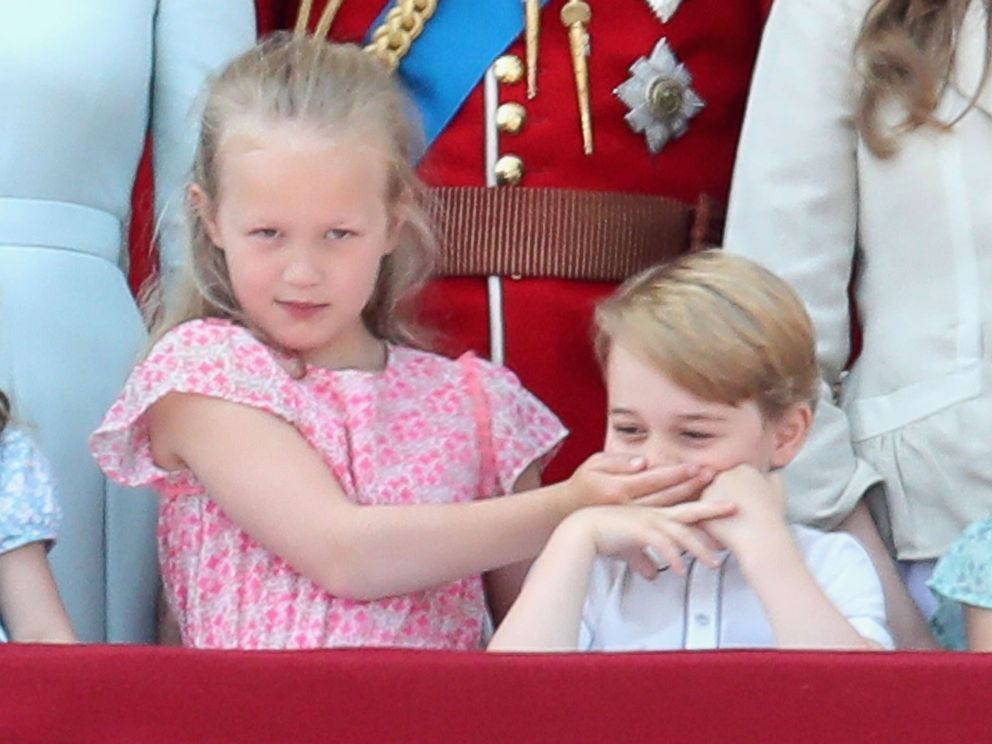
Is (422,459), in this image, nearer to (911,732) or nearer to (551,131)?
(551,131)

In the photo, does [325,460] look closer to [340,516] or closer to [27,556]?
[340,516]

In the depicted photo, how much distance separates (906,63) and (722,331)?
320 mm

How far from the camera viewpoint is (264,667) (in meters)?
1.34

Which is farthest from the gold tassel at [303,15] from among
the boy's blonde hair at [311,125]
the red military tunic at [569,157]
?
the boy's blonde hair at [311,125]

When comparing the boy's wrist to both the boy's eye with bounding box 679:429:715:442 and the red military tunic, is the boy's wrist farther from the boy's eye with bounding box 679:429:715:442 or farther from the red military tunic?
the red military tunic

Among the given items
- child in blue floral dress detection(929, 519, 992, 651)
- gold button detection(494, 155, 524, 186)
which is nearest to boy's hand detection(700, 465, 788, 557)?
child in blue floral dress detection(929, 519, 992, 651)

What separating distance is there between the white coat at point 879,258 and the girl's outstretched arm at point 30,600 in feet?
1.82

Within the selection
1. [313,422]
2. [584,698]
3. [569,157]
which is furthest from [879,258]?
[584,698]

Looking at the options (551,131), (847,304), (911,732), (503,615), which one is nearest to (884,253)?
(847,304)

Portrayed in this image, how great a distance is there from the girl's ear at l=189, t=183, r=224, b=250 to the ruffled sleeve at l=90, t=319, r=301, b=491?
64 mm

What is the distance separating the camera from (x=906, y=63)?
1.85 m

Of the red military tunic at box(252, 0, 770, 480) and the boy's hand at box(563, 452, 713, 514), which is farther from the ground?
the red military tunic at box(252, 0, 770, 480)

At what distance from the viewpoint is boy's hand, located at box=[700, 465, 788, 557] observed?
5.26ft

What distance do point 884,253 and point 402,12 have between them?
44 cm
